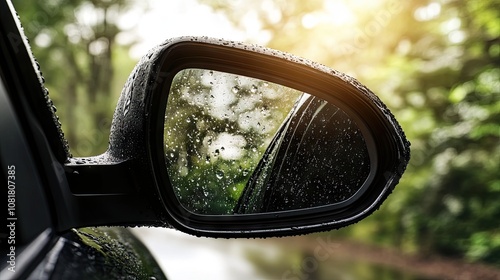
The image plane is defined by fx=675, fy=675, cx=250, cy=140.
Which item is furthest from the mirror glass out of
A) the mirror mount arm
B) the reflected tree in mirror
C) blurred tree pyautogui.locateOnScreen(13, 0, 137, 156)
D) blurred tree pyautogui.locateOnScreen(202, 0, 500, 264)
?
blurred tree pyautogui.locateOnScreen(13, 0, 137, 156)

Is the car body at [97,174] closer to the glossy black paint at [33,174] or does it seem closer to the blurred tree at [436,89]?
the glossy black paint at [33,174]

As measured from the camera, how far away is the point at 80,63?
2455 cm

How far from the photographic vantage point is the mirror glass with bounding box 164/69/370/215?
4.51ft

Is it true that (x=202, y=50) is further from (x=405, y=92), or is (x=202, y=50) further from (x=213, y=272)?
(x=405, y=92)

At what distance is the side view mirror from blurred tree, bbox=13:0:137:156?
56.4 ft

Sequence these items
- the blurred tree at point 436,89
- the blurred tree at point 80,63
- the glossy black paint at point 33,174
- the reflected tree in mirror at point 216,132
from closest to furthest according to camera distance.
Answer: the glossy black paint at point 33,174, the reflected tree in mirror at point 216,132, the blurred tree at point 436,89, the blurred tree at point 80,63

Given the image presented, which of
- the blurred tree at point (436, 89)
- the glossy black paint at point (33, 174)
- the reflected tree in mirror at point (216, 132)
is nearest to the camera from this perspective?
the glossy black paint at point (33, 174)

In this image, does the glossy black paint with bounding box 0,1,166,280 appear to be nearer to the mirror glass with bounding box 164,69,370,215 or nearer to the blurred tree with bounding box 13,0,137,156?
the mirror glass with bounding box 164,69,370,215

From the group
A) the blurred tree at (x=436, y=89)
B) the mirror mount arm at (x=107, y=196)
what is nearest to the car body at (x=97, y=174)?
the mirror mount arm at (x=107, y=196)

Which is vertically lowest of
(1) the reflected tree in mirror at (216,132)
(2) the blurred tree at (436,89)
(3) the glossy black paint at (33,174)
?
(3) the glossy black paint at (33,174)

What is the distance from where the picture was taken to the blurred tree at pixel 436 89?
11.2 meters

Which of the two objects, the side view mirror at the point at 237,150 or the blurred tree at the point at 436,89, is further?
the blurred tree at the point at 436,89

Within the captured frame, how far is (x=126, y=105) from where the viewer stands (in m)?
1.17

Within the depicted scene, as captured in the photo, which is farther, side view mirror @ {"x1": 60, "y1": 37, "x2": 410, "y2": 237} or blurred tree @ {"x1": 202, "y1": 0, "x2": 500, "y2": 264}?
blurred tree @ {"x1": 202, "y1": 0, "x2": 500, "y2": 264}
